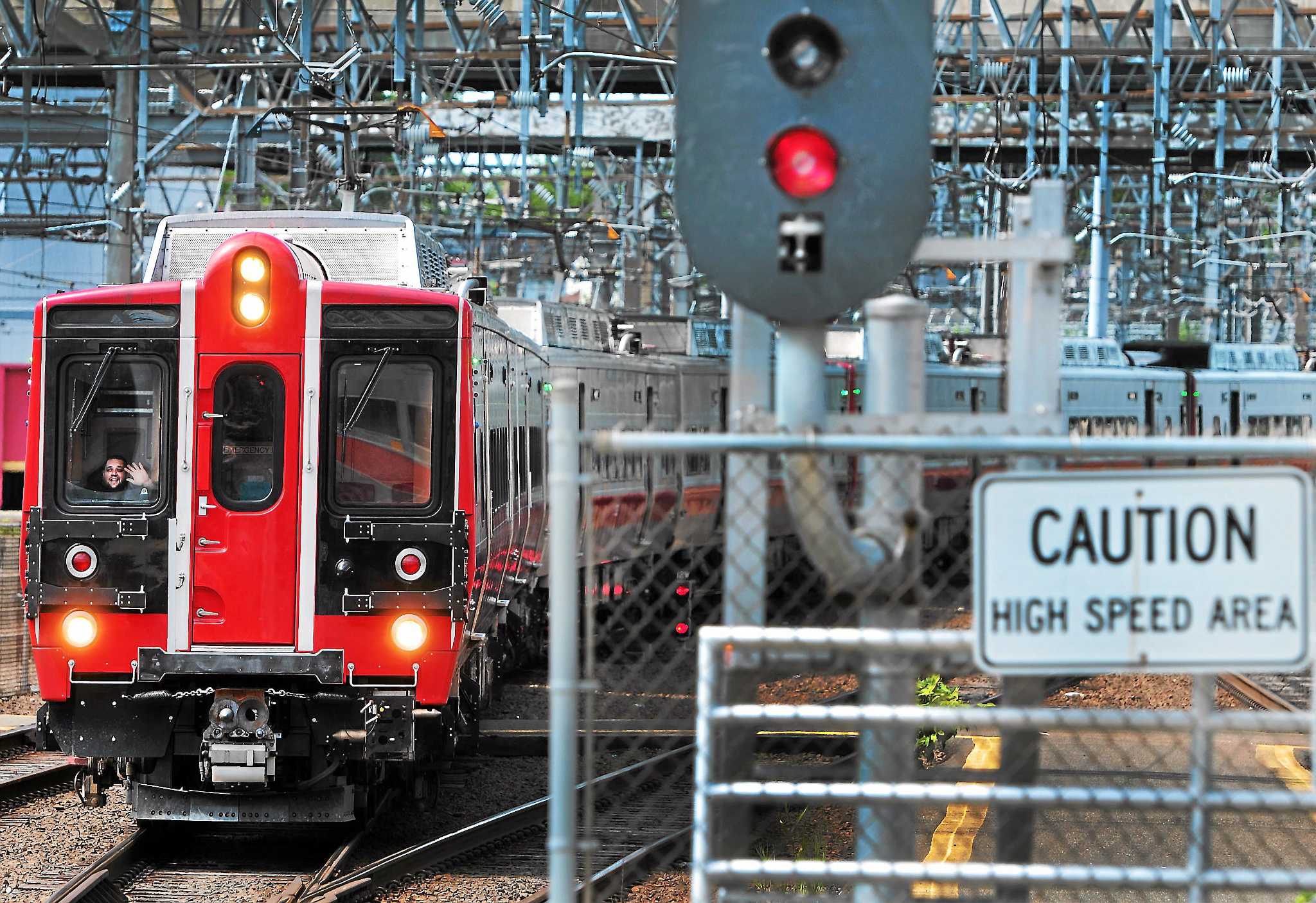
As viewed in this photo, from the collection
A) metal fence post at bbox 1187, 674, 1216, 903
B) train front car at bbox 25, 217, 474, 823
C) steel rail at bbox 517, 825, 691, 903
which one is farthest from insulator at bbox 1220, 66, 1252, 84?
metal fence post at bbox 1187, 674, 1216, 903

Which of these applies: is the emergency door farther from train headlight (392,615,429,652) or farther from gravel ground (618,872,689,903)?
gravel ground (618,872,689,903)

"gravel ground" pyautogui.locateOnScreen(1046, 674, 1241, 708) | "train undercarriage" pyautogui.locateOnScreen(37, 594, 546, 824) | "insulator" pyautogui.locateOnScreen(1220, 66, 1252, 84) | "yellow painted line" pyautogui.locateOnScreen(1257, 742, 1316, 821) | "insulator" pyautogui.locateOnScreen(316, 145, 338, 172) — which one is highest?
"insulator" pyautogui.locateOnScreen(1220, 66, 1252, 84)

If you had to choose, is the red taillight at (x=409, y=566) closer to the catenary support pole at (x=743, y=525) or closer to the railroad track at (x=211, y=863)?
the railroad track at (x=211, y=863)

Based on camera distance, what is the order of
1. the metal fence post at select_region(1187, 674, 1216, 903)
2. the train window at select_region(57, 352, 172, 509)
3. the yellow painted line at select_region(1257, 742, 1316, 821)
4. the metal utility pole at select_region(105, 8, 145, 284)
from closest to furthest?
the metal fence post at select_region(1187, 674, 1216, 903) < the train window at select_region(57, 352, 172, 509) < the yellow painted line at select_region(1257, 742, 1316, 821) < the metal utility pole at select_region(105, 8, 145, 284)

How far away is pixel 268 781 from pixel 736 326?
5.30 meters

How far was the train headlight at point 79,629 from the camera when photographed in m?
8.73

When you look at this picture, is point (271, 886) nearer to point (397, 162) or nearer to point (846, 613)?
point (846, 613)

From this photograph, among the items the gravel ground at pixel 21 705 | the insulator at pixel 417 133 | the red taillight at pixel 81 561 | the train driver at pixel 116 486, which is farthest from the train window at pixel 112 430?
the insulator at pixel 417 133

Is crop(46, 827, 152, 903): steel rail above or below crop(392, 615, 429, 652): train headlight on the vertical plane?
below

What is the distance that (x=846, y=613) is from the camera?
488 cm

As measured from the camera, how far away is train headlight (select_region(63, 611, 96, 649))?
344 inches

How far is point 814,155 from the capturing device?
160 inches

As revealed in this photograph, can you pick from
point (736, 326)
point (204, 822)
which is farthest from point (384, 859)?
point (736, 326)

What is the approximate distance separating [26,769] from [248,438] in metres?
4.46
